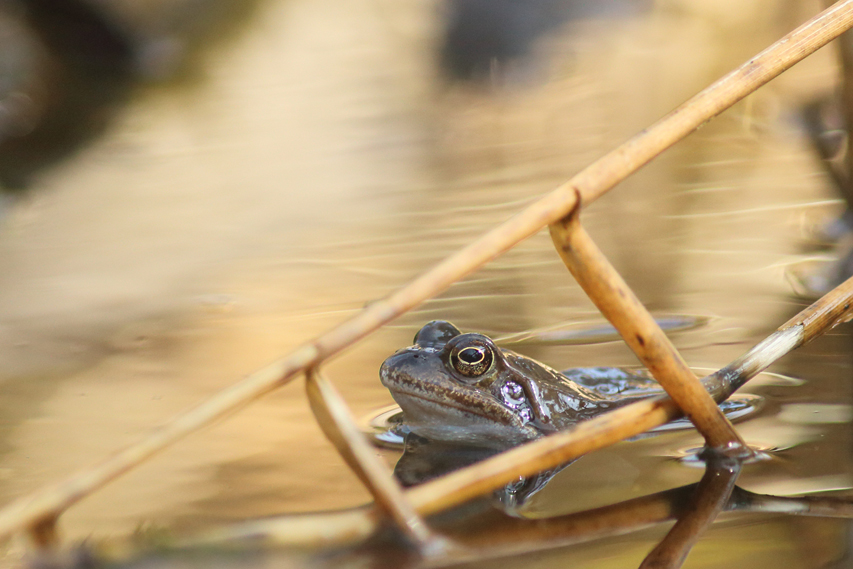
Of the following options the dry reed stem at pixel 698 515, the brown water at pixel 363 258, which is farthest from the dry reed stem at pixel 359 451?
the dry reed stem at pixel 698 515

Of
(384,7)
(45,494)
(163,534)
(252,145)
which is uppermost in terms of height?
(384,7)

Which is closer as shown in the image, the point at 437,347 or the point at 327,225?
the point at 437,347

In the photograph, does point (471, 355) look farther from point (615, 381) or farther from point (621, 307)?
point (621, 307)

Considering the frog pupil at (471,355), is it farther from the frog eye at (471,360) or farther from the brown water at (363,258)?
the brown water at (363,258)

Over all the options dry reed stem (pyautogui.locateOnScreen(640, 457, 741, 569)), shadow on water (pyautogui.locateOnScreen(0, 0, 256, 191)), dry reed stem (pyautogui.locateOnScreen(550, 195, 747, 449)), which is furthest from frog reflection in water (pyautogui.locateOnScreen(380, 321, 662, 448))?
shadow on water (pyautogui.locateOnScreen(0, 0, 256, 191))

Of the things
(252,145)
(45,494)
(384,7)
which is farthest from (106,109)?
(45,494)

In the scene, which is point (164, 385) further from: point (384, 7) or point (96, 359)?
point (384, 7)
